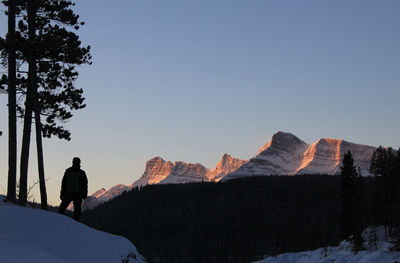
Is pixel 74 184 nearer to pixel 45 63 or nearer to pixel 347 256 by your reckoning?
pixel 45 63

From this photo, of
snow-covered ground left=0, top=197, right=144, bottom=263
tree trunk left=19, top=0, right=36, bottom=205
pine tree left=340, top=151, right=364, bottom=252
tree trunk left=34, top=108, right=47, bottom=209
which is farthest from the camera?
pine tree left=340, top=151, right=364, bottom=252

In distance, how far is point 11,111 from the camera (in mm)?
21000

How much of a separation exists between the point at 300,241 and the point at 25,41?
176092 millimetres

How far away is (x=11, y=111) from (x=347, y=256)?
54785 millimetres

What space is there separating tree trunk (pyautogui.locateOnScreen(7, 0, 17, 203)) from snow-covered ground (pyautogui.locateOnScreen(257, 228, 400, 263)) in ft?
139

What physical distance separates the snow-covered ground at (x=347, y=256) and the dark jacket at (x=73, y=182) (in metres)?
42.3

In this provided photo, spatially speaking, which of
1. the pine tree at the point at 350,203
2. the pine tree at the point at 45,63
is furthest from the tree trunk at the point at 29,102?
the pine tree at the point at 350,203

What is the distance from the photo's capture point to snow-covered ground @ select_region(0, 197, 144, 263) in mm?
9039

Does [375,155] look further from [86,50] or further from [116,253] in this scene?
[116,253]

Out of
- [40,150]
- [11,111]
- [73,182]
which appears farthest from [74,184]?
[40,150]

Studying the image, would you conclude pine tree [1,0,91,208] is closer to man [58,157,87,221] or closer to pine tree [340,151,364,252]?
man [58,157,87,221]

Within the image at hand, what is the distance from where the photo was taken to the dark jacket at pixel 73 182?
1734cm

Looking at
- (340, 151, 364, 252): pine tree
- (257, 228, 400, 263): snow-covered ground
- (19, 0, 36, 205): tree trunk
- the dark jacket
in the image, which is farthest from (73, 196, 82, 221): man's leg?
(340, 151, 364, 252): pine tree

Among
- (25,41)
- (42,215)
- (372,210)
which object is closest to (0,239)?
(42,215)
